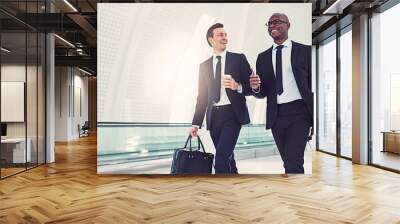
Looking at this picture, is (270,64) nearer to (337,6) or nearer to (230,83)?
(230,83)

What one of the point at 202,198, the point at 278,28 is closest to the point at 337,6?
the point at 278,28

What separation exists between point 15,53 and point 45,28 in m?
1.28

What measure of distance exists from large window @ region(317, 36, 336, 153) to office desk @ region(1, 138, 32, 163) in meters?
7.42

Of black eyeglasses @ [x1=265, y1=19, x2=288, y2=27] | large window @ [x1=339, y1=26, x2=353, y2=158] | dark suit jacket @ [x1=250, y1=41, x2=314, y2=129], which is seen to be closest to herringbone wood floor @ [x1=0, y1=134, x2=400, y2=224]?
dark suit jacket @ [x1=250, y1=41, x2=314, y2=129]

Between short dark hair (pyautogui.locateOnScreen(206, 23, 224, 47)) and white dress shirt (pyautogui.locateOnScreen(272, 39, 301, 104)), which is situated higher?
short dark hair (pyautogui.locateOnScreen(206, 23, 224, 47))

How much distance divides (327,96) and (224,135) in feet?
18.0

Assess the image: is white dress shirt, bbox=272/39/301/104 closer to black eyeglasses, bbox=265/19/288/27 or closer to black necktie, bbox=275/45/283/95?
black necktie, bbox=275/45/283/95

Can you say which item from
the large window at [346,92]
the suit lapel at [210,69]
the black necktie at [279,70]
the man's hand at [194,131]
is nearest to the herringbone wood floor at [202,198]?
the man's hand at [194,131]

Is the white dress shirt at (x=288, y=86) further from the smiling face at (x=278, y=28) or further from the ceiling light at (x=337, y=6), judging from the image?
the ceiling light at (x=337, y=6)

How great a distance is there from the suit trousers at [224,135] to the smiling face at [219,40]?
39.3 inches

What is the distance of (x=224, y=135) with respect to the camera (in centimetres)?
623

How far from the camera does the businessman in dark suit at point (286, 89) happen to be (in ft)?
20.2

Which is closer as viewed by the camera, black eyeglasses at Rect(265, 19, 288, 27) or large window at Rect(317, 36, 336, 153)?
black eyeglasses at Rect(265, 19, 288, 27)

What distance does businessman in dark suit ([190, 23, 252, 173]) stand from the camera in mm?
6211
